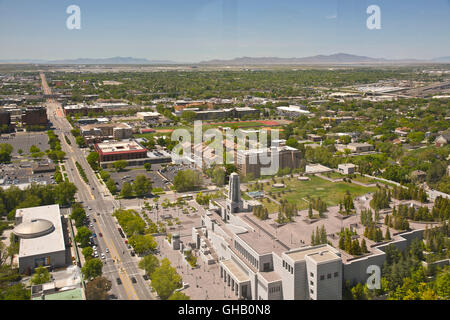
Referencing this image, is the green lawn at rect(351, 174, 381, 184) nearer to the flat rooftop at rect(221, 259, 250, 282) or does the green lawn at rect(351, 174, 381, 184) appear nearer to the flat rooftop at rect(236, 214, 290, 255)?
the flat rooftop at rect(236, 214, 290, 255)

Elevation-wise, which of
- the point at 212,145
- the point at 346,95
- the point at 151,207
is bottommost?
the point at 151,207

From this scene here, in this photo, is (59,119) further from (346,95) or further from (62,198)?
(346,95)

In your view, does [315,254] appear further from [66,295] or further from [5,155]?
[5,155]

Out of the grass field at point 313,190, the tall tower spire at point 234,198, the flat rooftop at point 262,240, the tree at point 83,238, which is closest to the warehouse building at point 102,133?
the grass field at point 313,190

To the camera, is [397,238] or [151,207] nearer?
[397,238]

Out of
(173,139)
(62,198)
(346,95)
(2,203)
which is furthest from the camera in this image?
(346,95)

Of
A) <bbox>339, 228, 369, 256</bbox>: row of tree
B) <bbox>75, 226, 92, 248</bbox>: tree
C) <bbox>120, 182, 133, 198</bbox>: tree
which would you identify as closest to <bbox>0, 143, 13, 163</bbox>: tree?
<bbox>120, 182, 133, 198</bbox>: tree

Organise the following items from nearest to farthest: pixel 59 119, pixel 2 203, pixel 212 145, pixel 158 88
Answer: pixel 2 203 < pixel 212 145 < pixel 59 119 < pixel 158 88

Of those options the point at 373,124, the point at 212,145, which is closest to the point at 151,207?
the point at 212,145
